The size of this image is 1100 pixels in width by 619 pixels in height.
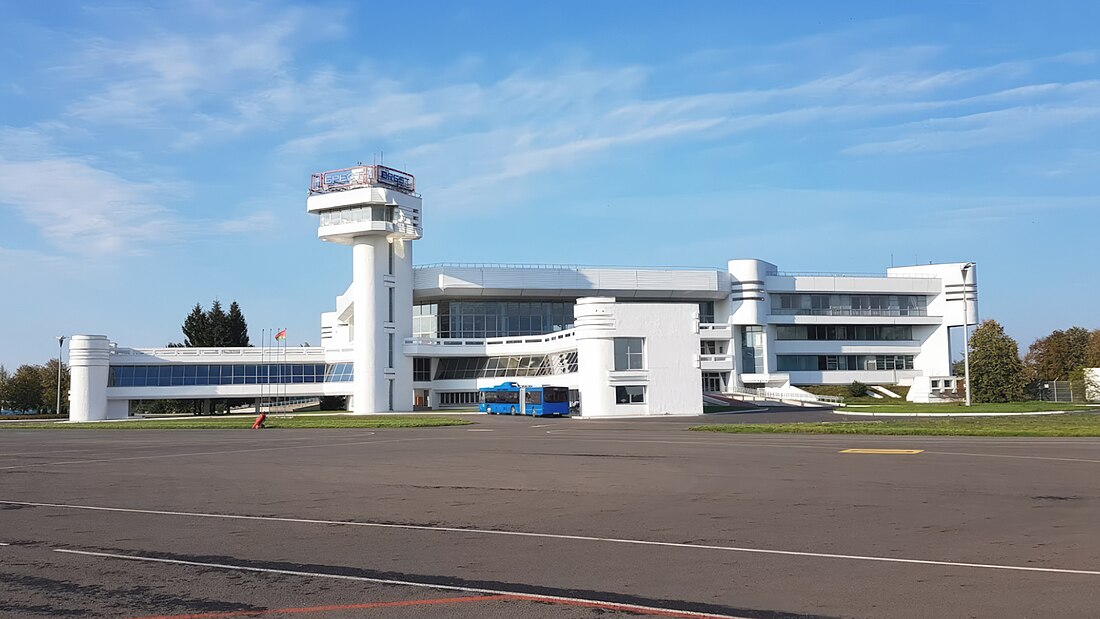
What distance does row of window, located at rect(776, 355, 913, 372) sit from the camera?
103125 mm

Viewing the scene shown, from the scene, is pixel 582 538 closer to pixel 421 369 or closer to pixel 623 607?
pixel 623 607

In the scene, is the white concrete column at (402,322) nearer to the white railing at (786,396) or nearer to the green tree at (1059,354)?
the white railing at (786,396)

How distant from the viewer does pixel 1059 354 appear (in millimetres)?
117812

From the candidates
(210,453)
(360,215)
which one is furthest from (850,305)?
(210,453)

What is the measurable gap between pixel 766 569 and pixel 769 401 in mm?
80193

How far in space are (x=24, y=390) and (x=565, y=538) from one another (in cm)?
12215

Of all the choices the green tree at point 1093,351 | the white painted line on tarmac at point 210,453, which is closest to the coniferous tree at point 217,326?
the white painted line on tarmac at point 210,453

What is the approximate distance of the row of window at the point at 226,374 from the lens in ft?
274

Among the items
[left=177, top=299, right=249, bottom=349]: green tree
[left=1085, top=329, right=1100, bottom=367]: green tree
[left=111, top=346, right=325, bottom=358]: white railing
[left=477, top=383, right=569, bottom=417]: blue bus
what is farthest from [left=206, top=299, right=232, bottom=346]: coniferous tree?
[left=1085, top=329, right=1100, bottom=367]: green tree

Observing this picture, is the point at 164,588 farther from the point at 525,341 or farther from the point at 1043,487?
the point at 525,341

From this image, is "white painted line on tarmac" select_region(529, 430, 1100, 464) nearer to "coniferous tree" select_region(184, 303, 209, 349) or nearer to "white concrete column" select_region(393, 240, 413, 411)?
"white concrete column" select_region(393, 240, 413, 411)

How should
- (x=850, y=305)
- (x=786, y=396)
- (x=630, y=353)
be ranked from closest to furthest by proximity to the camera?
(x=630, y=353) < (x=786, y=396) < (x=850, y=305)

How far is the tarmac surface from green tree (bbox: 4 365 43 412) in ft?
341

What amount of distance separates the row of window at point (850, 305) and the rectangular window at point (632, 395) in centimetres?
4238
